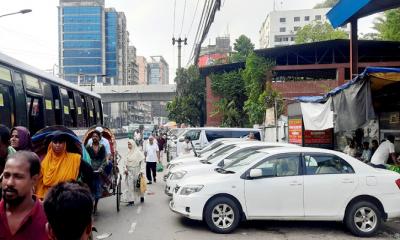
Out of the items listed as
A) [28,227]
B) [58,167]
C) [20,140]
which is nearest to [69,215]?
[28,227]

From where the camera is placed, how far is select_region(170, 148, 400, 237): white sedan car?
26.0ft

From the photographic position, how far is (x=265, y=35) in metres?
123

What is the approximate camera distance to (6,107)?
Result: 26.8 ft

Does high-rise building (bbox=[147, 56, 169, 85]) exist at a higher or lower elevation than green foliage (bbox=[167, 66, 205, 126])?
higher

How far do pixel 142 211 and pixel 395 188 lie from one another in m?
5.35

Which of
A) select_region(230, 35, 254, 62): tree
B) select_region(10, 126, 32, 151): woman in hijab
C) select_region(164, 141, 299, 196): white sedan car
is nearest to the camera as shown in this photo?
select_region(10, 126, 32, 151): woman in hijab

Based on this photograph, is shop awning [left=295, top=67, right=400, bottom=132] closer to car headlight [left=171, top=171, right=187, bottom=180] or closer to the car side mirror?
the car side mirror

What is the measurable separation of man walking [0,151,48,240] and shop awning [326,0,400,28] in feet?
31.7

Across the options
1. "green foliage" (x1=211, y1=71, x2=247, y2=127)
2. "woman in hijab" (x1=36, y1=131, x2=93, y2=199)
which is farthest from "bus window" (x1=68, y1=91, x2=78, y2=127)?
"green foliage" (x1=211, y1=71, x2=247, y2=127)

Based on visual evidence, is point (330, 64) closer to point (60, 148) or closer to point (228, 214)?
point (228, 214)

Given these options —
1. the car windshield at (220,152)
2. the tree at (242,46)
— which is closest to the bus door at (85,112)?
the car windshield at (220,152)

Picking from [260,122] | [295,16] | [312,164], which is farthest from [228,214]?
[295,16]

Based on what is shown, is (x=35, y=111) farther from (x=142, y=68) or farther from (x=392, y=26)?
(x=142, y=68)

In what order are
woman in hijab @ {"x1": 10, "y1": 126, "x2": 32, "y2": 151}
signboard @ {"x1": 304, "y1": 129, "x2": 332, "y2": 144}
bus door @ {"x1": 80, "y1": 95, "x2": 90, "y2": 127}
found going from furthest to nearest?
signboard @ {"x1": 304, "y1": 129, "x2": 332, "y2": 144}, bus door @ {"x1": 80, "y1": 95, "x2": 90, "y2": 127}, woman in hijab @ {"x1": 10, "y1": 126, "x2": 32, "y2": 151}
